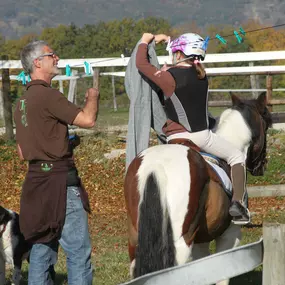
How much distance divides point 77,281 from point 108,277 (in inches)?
107

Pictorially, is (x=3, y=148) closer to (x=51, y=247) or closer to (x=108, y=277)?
(x=108, y=277)

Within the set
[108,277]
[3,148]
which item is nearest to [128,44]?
[3,148]

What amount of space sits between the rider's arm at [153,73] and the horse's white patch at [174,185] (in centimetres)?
80

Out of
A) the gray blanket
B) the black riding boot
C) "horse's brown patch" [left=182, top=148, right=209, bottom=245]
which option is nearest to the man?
"horse's brown patch" [left=182, top=148, right=209, bottom=245]

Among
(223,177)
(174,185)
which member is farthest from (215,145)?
(174,185)

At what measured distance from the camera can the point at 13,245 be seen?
889 centimetres

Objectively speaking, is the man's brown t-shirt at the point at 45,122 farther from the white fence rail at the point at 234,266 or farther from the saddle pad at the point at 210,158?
the white fence rail at the point at 234,266

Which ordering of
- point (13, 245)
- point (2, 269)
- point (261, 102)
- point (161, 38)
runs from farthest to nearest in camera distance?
point (2, 269), point (13, 245), point (261, 102), point (161, 38)

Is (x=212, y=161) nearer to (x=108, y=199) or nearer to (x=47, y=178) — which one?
(x=47, y=178)

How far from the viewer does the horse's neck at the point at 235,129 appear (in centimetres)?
827

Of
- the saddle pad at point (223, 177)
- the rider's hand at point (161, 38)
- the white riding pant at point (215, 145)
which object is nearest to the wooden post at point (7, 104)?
the rider's hand at point (161, 38)

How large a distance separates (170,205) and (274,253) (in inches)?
65.8

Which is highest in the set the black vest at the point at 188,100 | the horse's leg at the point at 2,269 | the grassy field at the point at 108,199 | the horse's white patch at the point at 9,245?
the black vest at the point at 188,100

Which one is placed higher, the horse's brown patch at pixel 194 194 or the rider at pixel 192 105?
the rider at pixel 192 105
